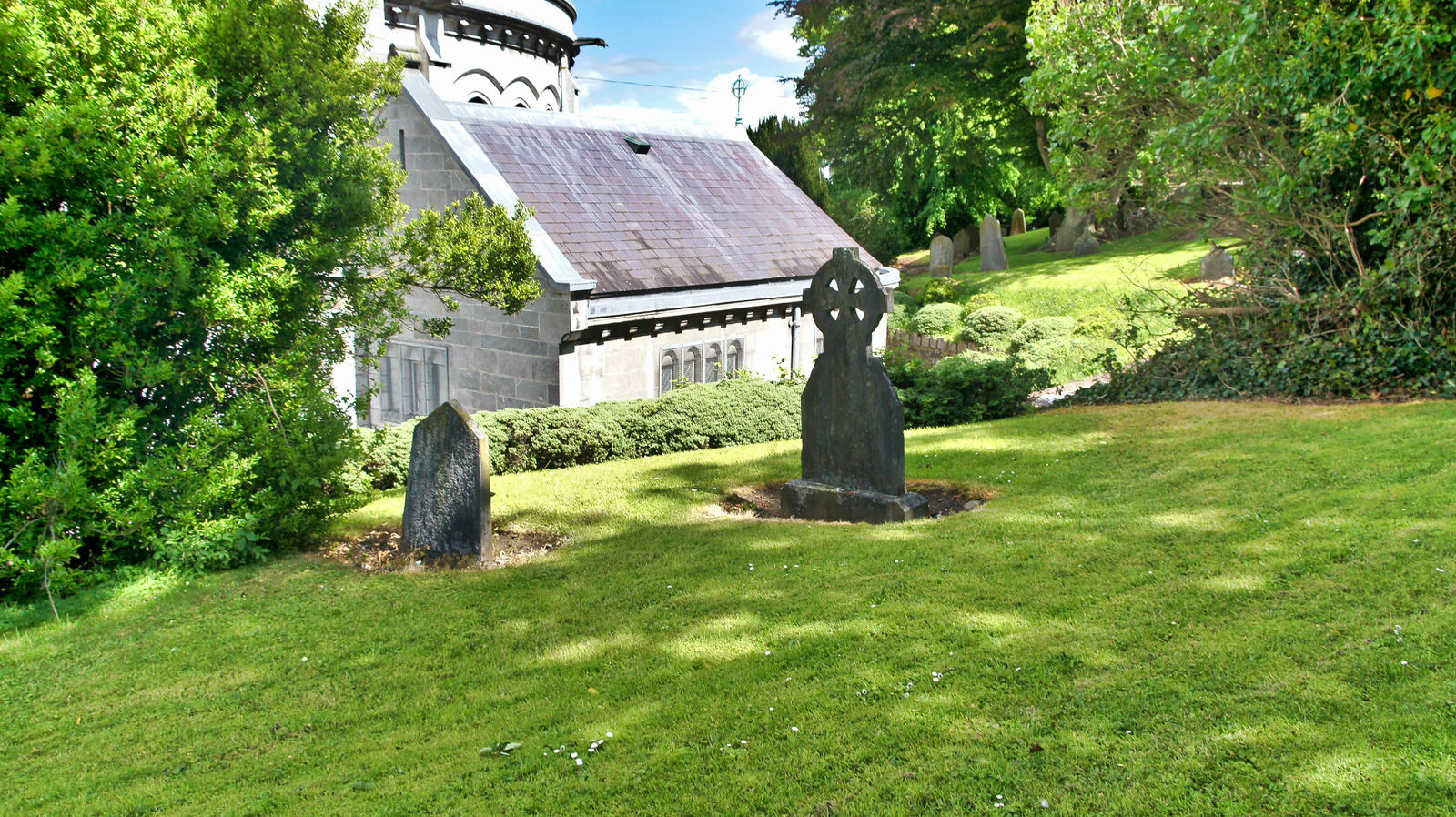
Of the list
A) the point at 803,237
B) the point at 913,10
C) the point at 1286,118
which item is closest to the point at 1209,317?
the point at 1286,118

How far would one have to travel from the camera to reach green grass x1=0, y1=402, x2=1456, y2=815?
4523mm

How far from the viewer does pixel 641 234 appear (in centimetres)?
1900

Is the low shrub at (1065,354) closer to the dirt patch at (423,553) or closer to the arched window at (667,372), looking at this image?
the arched window at (667,372)

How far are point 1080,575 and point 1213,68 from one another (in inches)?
393

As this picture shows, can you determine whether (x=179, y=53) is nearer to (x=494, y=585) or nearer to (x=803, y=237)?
(x=494, y=585)

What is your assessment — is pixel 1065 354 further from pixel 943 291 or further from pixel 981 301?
pixel 943 291

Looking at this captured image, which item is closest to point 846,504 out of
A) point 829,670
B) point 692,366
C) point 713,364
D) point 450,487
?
point 450,487

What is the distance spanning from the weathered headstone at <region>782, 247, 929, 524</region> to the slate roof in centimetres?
704

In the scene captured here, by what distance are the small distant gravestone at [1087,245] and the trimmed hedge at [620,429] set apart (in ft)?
79.1

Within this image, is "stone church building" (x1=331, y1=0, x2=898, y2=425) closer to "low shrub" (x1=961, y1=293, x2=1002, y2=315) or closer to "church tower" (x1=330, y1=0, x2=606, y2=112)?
"church tower" (x1=330, y1=0, x2=606, y2=112)

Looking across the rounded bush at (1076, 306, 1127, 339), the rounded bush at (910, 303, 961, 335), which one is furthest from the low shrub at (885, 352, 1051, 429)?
the rounded bush at (910, 303, 961, 335)

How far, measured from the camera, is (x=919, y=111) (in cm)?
3450

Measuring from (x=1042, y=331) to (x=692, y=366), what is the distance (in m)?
10.6

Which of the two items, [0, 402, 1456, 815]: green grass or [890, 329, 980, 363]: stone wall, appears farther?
[890, 329, 980, 363]: stone wall
